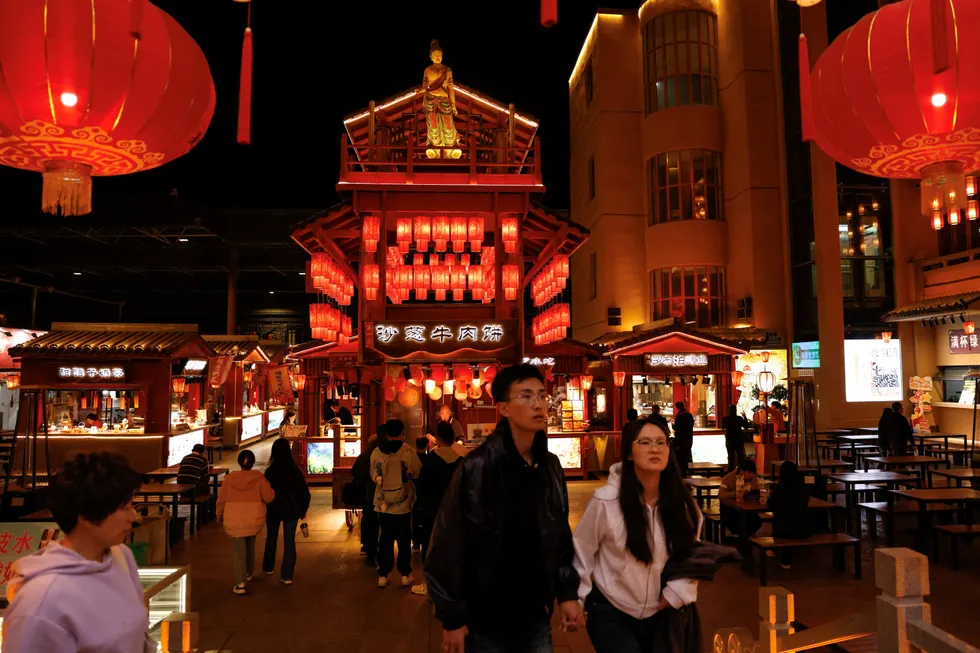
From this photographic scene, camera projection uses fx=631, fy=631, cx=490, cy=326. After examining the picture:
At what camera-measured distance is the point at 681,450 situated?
1348cm

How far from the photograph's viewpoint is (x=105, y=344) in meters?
15.5

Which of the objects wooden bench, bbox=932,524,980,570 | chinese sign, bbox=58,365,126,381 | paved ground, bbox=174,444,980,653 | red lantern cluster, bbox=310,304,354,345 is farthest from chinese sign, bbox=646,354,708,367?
chinese sign, bbox=58,365,126,381

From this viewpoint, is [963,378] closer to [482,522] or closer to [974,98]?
[974,98]

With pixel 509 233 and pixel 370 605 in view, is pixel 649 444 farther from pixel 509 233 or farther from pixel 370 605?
pixel 509 233

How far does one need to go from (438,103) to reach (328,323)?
4962 mm

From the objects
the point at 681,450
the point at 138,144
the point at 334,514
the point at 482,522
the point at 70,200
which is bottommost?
the point at 334,514

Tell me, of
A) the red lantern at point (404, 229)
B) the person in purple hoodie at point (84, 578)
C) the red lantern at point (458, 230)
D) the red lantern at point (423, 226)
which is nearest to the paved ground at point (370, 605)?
the person in purple hoodie at point (84, 578)

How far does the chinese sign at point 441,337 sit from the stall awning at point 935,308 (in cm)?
1289

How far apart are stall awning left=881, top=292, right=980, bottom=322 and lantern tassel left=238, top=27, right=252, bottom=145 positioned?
17582 millimetres

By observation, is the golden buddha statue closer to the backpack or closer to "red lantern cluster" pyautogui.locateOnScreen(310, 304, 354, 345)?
"red lantern cluster" pyautogui.locateOnScreen(310, 304, 354, 345)

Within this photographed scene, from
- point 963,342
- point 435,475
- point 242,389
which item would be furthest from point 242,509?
point 963,342

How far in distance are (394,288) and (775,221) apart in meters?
15.2

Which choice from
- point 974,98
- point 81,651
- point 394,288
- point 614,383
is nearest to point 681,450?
point 614,383

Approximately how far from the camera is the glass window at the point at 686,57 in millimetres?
23906
